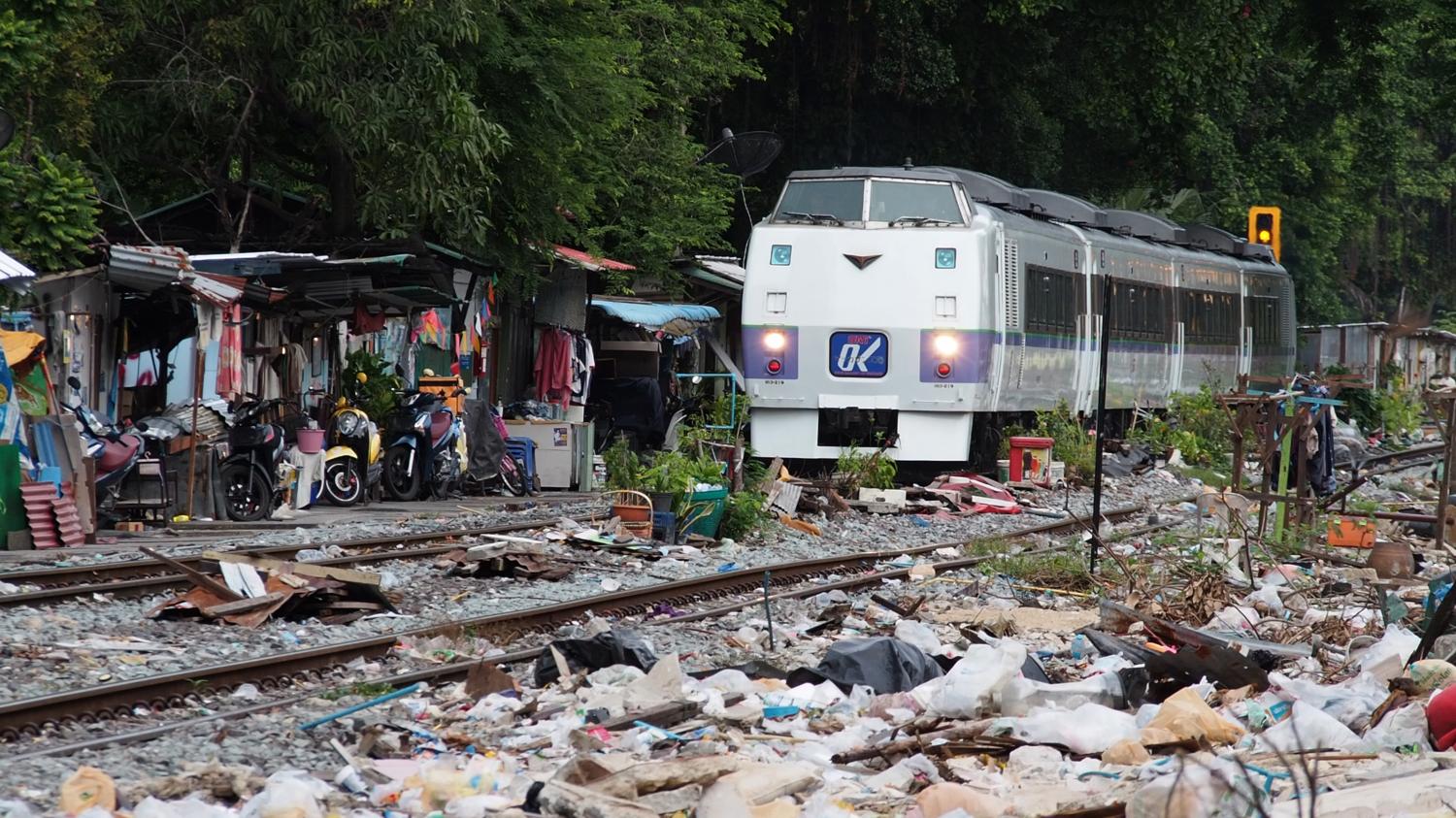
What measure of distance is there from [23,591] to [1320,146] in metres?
37.2

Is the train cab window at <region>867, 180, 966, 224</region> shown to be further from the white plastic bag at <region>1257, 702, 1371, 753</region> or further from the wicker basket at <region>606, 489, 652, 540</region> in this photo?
the white plastic bag at <region>1257, 702, 1371, 753</region>

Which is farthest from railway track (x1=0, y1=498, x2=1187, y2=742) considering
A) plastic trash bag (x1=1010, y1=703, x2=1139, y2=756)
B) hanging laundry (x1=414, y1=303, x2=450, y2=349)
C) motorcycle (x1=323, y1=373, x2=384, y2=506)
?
hanging laundry (x1=414, y1=303, x2=450, y2=349)

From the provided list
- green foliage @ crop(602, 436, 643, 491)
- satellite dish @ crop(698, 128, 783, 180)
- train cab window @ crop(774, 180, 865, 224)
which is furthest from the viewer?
satellite dish @ crop(698, 128, 783, 180)

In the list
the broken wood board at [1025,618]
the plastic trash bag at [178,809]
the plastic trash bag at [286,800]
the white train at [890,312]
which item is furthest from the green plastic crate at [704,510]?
the plastic trash bag at [178,809]

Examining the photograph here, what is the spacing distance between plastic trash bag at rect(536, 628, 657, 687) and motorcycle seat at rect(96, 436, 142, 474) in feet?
20.5

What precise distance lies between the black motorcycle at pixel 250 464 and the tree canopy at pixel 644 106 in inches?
77.4

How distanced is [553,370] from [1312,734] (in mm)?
17057

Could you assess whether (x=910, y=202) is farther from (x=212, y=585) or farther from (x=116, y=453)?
(x=212, y=585)

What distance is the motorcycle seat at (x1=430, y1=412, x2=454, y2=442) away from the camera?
1694 cm

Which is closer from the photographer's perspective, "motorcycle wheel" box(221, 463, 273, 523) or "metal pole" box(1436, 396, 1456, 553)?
"metal pole" box(1436, 396, 1456, 553)

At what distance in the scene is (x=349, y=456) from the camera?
16.2 meters

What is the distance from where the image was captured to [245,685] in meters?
7.28

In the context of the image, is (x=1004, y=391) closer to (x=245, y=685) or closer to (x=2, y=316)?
(x=2, y=316)

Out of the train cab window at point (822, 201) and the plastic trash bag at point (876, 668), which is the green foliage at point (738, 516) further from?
the plastic trash bag at point (876, 668)
